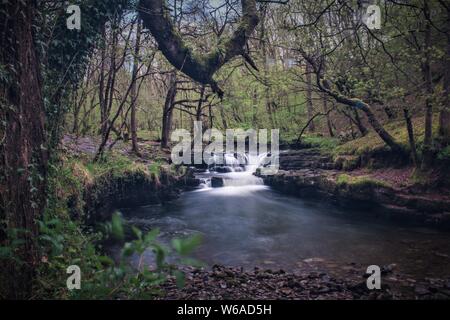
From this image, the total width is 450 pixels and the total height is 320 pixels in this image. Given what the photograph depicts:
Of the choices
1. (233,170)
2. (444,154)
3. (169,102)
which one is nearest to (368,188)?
(444,154)

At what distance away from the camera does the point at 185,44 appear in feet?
23.2

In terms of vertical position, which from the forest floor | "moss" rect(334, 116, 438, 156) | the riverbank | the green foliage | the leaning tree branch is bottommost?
the forest floor

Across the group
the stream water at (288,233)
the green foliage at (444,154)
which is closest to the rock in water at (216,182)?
the stream water at (288,233)

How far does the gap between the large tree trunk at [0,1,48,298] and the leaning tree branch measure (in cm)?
285

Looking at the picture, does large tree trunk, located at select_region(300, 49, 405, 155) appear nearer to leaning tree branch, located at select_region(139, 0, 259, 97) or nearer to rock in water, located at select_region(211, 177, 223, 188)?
leaning tree branch, located at select_region(139, 0, 259, 97)

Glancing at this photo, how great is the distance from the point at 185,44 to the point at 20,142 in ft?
14.0

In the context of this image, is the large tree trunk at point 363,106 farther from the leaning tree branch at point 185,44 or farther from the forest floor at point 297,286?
the forest floor at point 297,286

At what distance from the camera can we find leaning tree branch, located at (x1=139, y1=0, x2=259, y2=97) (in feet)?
21.7

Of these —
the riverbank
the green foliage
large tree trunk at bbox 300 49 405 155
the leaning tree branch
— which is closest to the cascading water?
the riverbank

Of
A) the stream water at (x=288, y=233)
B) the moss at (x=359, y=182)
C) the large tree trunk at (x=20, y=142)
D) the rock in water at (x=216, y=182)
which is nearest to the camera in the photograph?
the large tree trunk at (x=20, y=142)

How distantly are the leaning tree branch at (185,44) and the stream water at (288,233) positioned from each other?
12.8 ft

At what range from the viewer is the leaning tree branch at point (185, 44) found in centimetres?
660

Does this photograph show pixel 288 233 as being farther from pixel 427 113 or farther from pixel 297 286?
pixel 427 113
